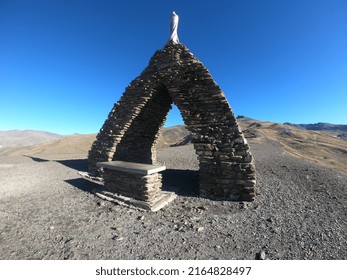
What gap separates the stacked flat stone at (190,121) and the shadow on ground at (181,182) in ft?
3.24

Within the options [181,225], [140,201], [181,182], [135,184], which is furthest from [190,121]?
[181,225]

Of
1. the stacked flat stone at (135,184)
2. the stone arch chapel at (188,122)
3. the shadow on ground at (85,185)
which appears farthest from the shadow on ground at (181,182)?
the shadow on ground at (85,185)

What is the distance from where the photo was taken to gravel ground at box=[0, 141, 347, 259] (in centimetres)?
→ 432

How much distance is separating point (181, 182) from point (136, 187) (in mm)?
3438

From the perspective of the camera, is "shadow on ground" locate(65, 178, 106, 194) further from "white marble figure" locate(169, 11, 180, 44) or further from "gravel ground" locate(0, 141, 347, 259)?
"white marble figure" locate(169, 11, 180, 44)

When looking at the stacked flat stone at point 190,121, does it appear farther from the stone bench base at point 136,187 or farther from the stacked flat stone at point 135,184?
the stacked flat stone at point 135,184

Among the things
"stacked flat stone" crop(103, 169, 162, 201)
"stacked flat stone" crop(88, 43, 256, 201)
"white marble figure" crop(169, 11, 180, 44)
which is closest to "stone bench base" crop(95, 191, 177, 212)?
"stacked flat stone" crop(103, 169, 162, 201)

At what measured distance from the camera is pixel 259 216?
6.05 meters

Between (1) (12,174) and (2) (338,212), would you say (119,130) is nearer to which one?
(1) (12,174)

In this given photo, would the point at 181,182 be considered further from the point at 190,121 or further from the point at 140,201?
the point at 140,201

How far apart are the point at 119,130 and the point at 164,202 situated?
4965 millimetres

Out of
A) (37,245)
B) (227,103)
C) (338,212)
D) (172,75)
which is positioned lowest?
(37,245)

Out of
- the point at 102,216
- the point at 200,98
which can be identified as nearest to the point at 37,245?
the point at 102,216

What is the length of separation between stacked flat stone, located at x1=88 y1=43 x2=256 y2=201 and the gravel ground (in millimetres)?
965
